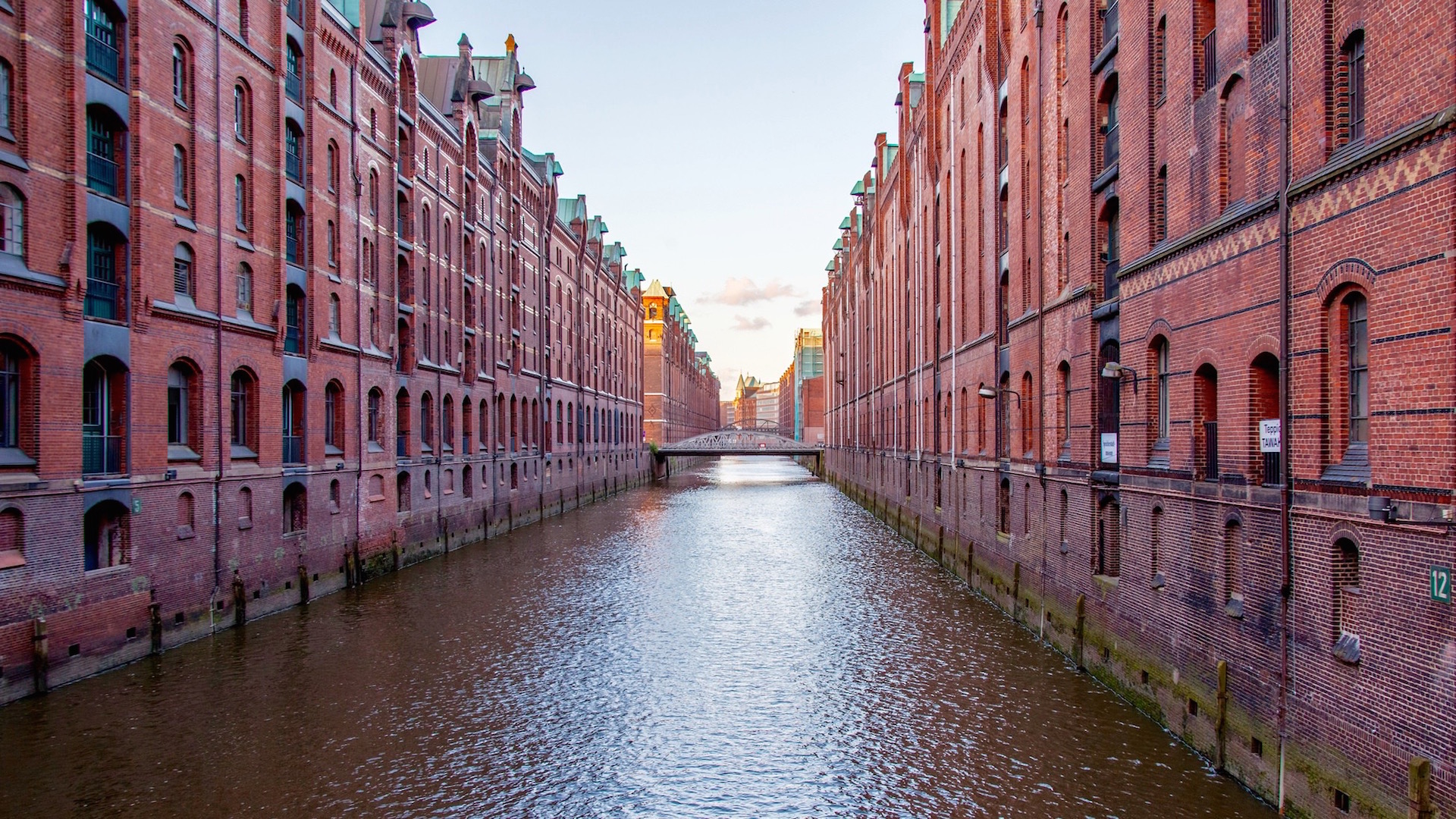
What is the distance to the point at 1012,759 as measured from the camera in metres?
12.4

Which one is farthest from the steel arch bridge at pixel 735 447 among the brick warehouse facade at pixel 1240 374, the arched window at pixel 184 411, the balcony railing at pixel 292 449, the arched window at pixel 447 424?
the arched window at pixel 184 411

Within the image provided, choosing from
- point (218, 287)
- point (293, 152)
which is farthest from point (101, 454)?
point (293, 152)

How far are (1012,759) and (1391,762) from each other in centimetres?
502

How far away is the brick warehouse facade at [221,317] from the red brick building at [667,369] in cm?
5629

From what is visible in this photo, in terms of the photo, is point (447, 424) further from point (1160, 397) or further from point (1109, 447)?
point (1160, 397)

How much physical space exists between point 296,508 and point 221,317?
573 centimetres

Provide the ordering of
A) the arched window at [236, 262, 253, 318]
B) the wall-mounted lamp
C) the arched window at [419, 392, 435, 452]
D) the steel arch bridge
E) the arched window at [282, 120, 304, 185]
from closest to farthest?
the wall-mounted lamp → the arched window at [236, 262, 253, 318] → the arched window at [282, 120, 304, 185] → the arched window at [419, 392, 435, 452] → the steel arch bridge

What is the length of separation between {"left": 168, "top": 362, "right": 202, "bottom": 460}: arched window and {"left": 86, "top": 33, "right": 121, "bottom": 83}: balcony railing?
5.50 m

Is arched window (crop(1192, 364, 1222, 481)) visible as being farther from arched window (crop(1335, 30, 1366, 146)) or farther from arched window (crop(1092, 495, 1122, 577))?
arched window (crop(1335, 30, 1366, 146))

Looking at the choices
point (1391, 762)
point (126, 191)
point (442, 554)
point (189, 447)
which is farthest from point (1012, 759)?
point (442, 554)

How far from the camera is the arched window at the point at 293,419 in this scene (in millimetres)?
23047

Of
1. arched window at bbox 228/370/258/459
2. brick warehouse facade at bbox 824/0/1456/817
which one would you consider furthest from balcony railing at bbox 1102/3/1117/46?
arched window at bbox 228/370/258/459

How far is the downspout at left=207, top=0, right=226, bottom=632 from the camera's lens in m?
19.3

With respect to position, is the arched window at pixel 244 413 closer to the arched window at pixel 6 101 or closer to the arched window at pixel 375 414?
the arched window at pixel 375 414
